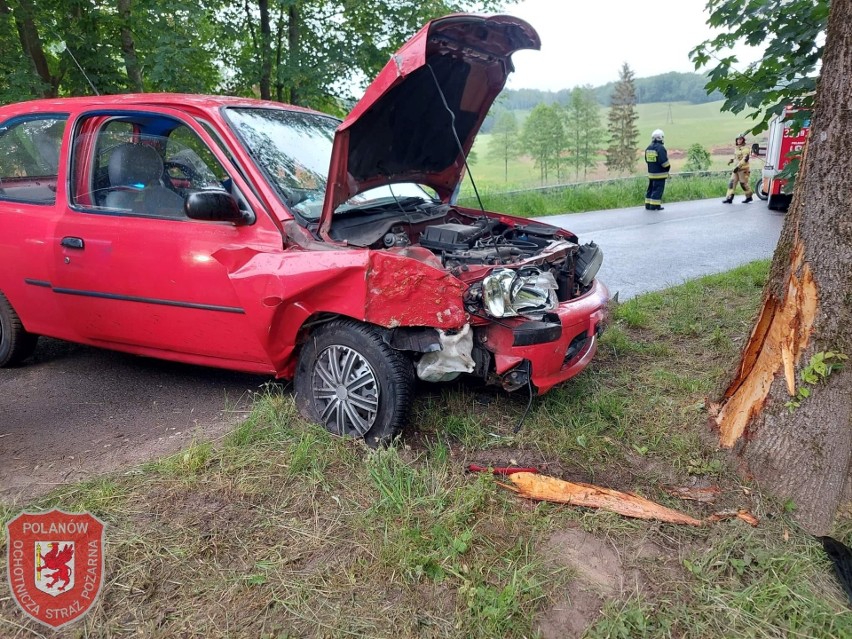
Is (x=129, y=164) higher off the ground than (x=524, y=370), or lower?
higher

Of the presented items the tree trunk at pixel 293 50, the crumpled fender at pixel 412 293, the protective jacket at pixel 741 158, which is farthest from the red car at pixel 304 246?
the protective jacket at pixel 741 158

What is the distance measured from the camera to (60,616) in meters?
2.15

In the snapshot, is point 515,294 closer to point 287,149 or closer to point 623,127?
point 287,149

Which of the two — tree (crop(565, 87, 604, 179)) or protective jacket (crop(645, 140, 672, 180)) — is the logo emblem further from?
tree (crop(565, 87, 604, 179))

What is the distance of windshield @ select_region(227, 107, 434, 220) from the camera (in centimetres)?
364

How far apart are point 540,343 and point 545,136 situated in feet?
222

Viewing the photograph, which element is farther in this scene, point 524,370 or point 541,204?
point 541,204

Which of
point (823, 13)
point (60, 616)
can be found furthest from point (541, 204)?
point (60, 616)

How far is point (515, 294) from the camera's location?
10.1 feet

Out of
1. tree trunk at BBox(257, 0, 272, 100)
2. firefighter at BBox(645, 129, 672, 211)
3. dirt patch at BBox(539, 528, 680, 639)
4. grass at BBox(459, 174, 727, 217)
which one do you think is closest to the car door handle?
dirt patch at BBox(539, 528, 680, 639)

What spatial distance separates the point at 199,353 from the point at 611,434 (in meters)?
2.47

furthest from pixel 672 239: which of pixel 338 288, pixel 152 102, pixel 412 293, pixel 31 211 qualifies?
pixel 31 211

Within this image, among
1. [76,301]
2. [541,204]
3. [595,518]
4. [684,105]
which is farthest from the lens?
[684,105]

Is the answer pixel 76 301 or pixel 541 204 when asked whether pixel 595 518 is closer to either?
pixel 76 301
